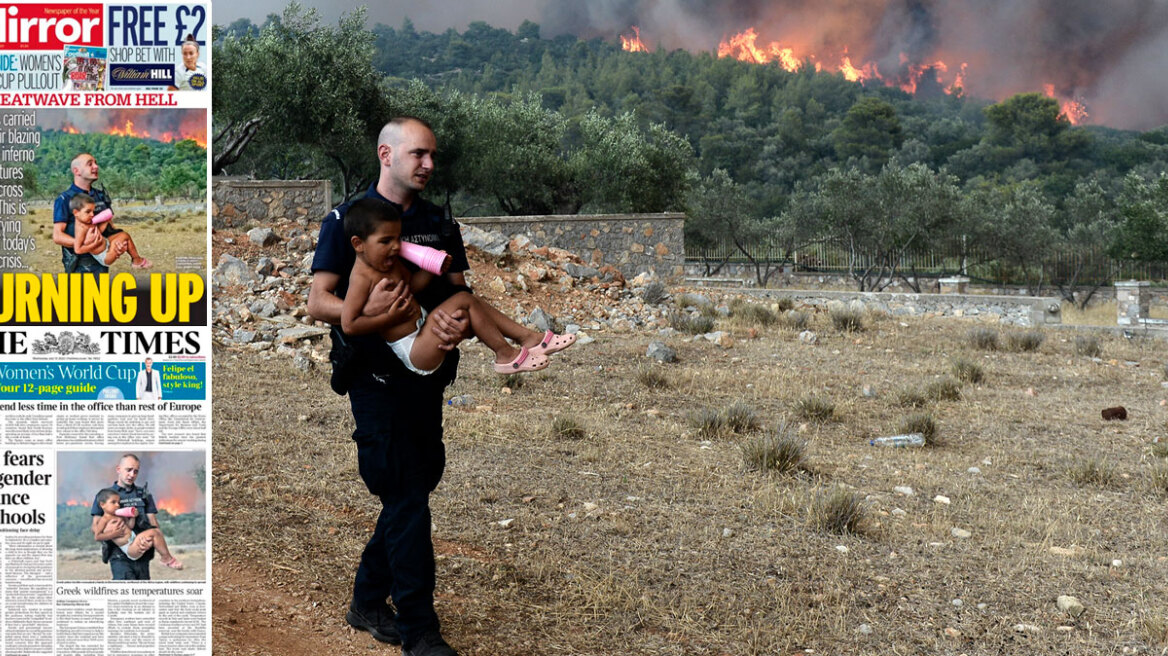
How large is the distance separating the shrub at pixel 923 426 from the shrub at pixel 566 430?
3.19m

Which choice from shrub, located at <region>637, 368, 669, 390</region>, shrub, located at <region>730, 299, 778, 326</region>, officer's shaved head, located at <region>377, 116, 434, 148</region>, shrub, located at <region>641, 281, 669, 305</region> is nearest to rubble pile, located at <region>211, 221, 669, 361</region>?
shrub, located at <region>641, 281, 669, 305</region>

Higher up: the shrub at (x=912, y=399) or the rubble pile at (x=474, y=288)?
the rubble pile at (x=474, y=288)

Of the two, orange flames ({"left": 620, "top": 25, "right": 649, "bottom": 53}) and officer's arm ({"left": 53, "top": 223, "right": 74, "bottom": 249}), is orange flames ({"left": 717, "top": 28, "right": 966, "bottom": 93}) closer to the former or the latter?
orange flames ({"left": 620, "top": 25, "right": 649, "bottom": 53})

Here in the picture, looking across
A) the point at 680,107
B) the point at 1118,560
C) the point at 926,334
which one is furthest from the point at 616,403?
the point at 680,107

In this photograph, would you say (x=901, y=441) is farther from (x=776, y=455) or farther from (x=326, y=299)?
(x=326, y=299)

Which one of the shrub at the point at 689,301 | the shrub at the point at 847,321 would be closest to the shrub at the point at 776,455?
the shrub at the point at 847,321

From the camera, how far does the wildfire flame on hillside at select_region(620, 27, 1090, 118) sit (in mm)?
115125

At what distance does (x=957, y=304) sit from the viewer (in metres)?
23.1

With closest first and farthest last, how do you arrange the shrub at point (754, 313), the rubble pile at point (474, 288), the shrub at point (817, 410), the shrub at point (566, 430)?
the shrub at point (566, 430), the shrub at point (817, 410), the rubble pile at point (474, 288), the shrub at point (754, 313)

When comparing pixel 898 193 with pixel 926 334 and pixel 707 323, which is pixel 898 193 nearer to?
pixel 926 334

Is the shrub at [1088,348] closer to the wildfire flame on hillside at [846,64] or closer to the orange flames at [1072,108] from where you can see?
the orange flames at [1072,108]

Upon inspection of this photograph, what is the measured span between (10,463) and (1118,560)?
5.85 m

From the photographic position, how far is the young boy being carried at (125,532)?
3498mm

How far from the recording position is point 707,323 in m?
16.2
